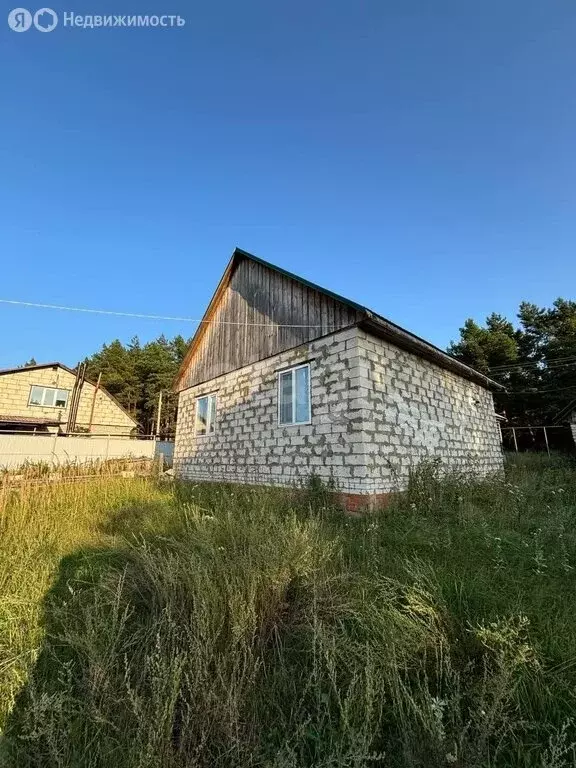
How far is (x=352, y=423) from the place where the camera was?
6664mm

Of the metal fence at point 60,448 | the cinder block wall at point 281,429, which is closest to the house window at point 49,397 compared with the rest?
the metal fence at point 60,448

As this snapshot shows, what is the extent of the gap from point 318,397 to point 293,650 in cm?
526

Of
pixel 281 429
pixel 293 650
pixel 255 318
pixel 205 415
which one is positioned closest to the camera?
pixel 293 650

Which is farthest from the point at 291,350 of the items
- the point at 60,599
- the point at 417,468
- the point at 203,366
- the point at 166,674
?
the point at 166,674

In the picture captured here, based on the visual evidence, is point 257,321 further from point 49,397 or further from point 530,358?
point 530,358

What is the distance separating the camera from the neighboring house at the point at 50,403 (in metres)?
22.8

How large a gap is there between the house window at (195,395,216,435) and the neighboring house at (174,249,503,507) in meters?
0.04

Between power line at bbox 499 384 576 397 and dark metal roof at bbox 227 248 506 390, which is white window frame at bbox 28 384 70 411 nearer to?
dark metal roof at bbox 227 248 506 390

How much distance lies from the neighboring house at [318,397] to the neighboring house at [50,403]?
54.2ft

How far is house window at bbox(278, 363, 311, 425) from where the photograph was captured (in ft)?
25.9

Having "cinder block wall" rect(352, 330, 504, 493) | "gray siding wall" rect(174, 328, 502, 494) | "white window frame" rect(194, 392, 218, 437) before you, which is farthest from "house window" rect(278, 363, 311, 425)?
"white window frame" rect(194, 392, 218, 437)

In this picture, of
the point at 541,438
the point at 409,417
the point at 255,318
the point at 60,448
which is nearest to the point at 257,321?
the point at 255,318

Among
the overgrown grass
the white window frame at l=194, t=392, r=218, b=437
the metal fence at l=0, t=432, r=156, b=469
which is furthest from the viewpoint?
the metal fence at l=0, t=432, r=156, b=469

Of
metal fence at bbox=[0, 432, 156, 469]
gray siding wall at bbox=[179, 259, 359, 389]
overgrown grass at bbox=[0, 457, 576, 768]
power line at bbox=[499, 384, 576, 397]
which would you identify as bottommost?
overgrown grass at bbox=[0, 457, 576, 768]
